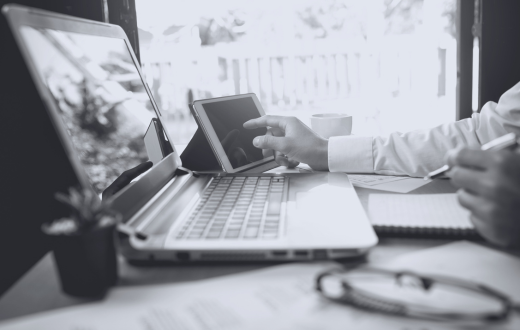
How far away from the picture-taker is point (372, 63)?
15.1 feet

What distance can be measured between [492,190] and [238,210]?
0.30 meters

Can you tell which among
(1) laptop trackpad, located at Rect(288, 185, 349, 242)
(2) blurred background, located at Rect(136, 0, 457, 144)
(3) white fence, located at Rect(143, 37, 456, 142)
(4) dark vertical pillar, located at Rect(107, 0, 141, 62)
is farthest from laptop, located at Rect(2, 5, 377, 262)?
(3) white fence, located at Rect(143, 37, 456, 142)

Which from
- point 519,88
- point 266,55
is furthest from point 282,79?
point 519,88

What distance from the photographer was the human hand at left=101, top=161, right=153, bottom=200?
24.4 inches

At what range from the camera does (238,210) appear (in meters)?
0.60

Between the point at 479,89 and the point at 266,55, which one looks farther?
the point at 266,55

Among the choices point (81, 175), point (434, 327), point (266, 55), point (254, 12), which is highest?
point (254, 12)

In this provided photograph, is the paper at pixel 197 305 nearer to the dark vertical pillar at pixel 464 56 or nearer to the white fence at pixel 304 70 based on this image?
the dark vertical pillar at pixel 464 56

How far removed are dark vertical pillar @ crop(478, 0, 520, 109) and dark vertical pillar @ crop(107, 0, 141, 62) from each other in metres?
1.07

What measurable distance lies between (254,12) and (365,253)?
5.71m

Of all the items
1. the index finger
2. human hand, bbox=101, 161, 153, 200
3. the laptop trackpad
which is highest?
the index finger

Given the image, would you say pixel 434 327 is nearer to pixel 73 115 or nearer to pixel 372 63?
pixel 73 115

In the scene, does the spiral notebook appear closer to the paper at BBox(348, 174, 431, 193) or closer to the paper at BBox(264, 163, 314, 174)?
the paper at BBox(348, 174, 431, 193)

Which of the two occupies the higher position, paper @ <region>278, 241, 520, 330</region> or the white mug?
the white mug
